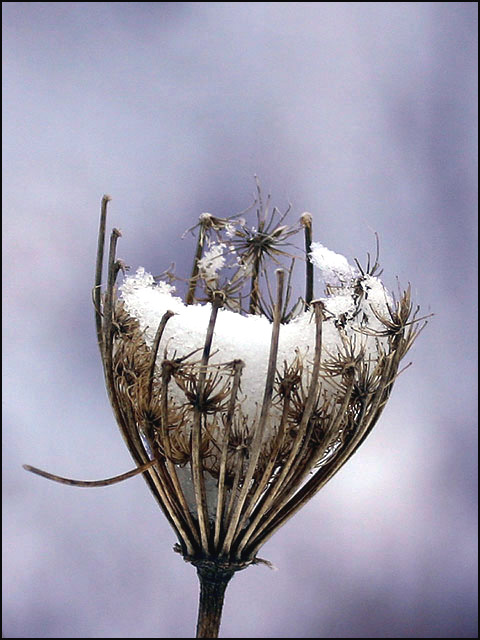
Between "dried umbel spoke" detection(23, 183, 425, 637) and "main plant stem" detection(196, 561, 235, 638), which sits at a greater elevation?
"dried umbel spoke" detection(23, 183, 425, 637)

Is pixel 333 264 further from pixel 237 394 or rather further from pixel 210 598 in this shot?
pixel 210 598

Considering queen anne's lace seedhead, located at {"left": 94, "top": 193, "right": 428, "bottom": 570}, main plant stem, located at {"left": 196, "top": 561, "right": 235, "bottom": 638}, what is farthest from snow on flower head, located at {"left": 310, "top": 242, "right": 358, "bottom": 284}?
main plant stem, located at {"left": 196, "top": 561, "right": 235, "bottom": 638}

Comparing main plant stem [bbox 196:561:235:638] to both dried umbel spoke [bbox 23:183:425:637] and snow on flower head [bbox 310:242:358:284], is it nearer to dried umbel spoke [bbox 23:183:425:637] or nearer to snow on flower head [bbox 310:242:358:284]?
dried umbel spoke [bbox 23:183:425:637]

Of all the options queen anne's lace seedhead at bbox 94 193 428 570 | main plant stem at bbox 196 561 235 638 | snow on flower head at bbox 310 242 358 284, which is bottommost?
main plant stem at bbox 196 561 235 638

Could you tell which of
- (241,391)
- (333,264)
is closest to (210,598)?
(241,391)

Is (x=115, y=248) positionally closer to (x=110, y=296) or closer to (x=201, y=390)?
(x=110, y=296)
